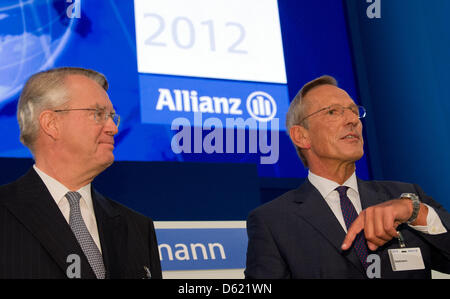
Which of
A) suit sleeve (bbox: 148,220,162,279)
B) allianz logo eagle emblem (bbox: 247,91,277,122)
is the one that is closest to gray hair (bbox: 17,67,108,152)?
suit sleeve (bbox: 148,220,162,279)

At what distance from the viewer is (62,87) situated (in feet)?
6.88

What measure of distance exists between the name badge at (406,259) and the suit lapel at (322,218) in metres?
0.13

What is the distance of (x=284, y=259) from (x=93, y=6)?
3.16 m

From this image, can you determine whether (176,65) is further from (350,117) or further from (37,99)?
(37,99)

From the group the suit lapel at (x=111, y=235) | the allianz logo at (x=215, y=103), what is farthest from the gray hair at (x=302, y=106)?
the allianz logo at (x=215, y=103)

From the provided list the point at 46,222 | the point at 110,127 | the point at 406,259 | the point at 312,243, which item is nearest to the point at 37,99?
the point at 110,127

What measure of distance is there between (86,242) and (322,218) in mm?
961

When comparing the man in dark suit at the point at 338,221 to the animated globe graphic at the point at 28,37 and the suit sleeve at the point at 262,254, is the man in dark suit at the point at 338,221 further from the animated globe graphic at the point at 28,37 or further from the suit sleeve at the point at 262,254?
the animated globe graphic at the point at 28,37

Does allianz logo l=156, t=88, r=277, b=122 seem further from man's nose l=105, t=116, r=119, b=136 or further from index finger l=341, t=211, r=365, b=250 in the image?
index finger l=341, t=211, r=365, b=250

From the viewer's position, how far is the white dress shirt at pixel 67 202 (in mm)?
1878

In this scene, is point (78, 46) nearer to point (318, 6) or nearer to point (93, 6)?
point (93, 6)

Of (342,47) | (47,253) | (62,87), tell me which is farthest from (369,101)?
(47,253)

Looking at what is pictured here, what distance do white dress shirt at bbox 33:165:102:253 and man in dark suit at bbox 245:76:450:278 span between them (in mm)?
663

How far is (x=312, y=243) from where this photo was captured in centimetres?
208
